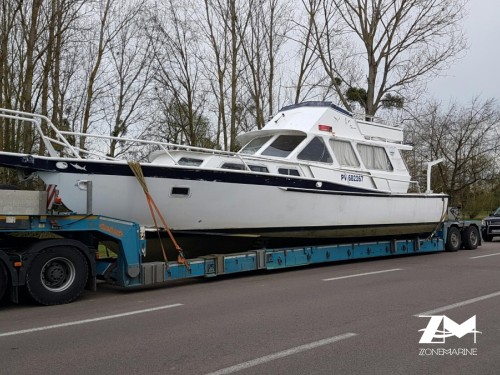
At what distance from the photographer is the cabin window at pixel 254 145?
42.7 feet

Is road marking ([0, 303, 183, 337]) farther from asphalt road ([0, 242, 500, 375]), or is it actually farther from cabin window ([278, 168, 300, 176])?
cabin window ([278, 168, 300, 176])

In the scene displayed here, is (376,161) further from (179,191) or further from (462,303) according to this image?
(462,303)

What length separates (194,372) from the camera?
4.59 meters

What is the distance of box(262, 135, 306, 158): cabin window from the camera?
12.6 m

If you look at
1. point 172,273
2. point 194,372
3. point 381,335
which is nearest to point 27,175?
point 172,273

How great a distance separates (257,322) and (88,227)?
138 inches

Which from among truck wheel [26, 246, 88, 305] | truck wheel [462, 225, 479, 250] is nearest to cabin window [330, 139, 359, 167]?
truck wheel [462, 225, 479, 250]

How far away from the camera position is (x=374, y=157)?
1430 cm

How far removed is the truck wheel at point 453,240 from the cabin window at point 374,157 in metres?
3.72

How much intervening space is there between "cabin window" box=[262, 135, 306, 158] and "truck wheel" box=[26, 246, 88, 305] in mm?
Result: 5682

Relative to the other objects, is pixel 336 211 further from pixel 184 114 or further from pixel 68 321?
pixel 184 114

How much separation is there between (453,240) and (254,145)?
25.8 ft

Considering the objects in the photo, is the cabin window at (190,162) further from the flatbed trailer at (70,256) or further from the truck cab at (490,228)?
the truck cab at (490,228)

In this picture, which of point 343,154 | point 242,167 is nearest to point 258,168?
point 242,167
